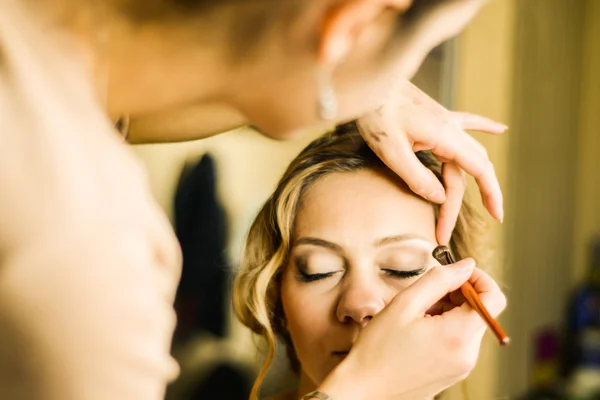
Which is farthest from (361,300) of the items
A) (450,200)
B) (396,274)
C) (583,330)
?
(583,330)

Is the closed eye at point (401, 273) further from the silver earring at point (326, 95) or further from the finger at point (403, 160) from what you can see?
the silver earring at point (326, 95)

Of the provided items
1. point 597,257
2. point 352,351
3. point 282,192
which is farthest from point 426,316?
point 597,257

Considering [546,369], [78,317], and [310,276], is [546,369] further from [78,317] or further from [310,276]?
[78,317]

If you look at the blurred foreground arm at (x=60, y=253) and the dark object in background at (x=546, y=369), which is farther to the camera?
the dark object in background at (x=546, y=369)

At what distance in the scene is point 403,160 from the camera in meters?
0.67

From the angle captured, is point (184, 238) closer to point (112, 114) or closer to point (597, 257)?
point (112, 114)

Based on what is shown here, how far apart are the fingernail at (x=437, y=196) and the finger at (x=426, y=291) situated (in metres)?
0.09

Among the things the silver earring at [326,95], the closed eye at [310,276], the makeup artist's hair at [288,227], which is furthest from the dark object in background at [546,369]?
the silver earring at [326,95]

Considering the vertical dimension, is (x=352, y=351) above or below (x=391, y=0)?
below

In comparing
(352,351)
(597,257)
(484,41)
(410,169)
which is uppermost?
(484,41)

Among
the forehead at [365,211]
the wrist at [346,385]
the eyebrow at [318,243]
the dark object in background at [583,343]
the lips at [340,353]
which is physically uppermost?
the forehead at [365,211]

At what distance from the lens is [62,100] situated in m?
0.45

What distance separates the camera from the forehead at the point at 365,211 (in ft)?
2.20

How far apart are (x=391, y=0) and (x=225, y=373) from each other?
50cm
